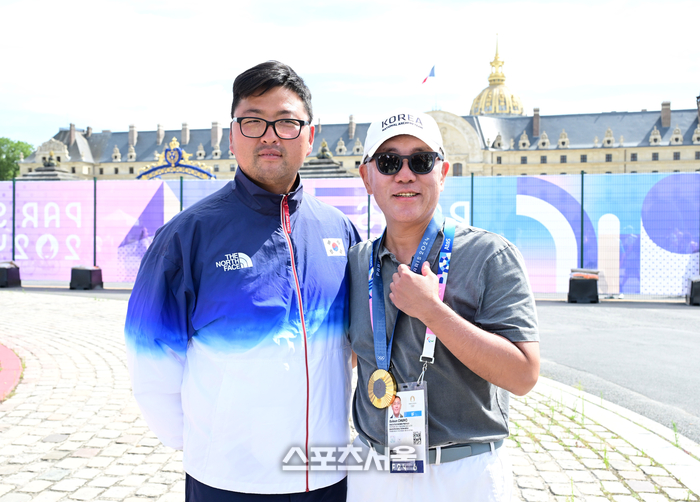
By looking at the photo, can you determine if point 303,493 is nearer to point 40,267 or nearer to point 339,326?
point 339,326

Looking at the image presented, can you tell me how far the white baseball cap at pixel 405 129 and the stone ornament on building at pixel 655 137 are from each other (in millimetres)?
96134

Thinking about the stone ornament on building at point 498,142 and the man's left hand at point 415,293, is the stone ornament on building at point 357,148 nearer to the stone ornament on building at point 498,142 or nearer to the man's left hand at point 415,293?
the stone ornament on building at point 498,142

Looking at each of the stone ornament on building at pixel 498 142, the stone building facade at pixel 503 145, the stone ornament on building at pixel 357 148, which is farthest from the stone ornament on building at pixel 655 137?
the stone ornament on building at pixel 357 148

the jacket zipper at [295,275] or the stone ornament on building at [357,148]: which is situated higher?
the stone ornament on building at [357,148]

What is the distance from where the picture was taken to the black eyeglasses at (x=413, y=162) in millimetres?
2141

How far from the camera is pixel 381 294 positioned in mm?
2100

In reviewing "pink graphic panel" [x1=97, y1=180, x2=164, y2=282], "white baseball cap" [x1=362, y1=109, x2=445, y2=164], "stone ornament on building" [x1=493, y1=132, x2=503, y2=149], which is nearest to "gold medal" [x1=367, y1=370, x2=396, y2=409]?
"white baseball cap" [x1=362, y1=109, x2=445, y2=164]

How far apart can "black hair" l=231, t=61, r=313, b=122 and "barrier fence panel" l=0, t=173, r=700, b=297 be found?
12.6m

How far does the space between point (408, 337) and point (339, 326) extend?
1.21 ft

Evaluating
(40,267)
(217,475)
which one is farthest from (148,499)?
(40,267)

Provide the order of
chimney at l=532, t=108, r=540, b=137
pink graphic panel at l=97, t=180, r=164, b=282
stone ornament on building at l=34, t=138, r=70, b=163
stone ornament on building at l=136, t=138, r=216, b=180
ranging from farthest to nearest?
stone ornament on building at l=34, t=138, r=70, b=163
chimney at l=532, t=108, r=540, b=137
stone ornament on building at l=136, t=138, r=216, b=180
pink graphic panel at l=97, t=180, r=164, b=282

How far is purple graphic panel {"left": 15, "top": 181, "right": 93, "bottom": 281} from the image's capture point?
1670 cm

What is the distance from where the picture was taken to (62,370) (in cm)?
678

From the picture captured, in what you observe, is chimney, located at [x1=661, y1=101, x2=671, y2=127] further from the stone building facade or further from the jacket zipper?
the jacket zipper
